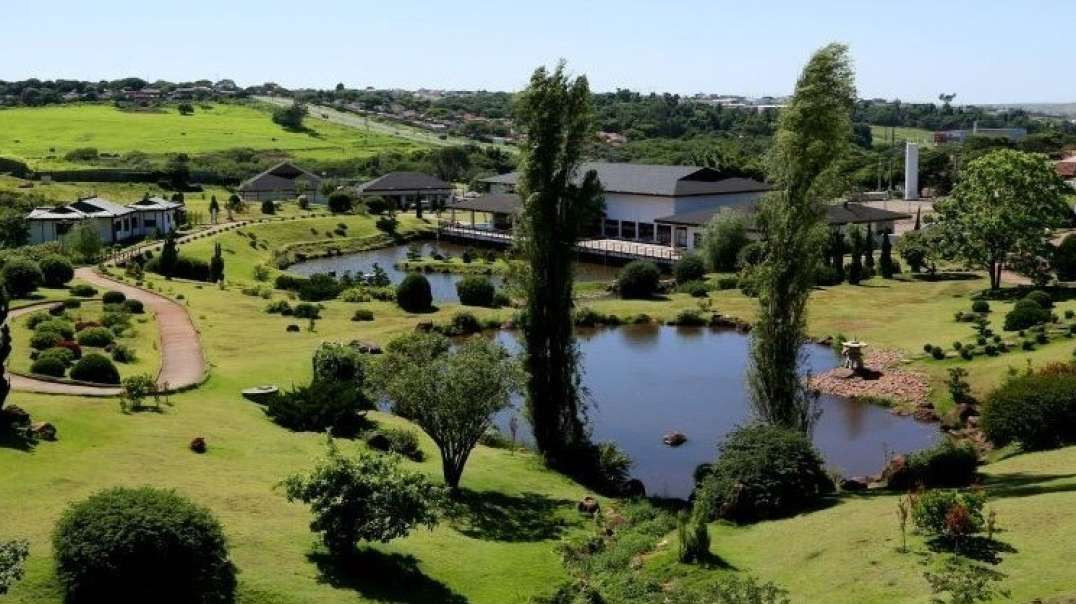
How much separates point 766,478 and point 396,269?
179 feet

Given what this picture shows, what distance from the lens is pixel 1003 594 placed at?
1659cm

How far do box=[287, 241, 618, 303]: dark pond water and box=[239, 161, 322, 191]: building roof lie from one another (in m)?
22.7

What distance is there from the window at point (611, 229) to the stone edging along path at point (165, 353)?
46711 mm

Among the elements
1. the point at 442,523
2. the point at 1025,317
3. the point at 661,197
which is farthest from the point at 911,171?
the point at 442,523

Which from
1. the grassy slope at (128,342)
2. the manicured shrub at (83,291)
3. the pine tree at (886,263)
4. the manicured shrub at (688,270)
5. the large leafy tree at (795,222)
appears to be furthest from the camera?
the manicured shrub at (688,270)

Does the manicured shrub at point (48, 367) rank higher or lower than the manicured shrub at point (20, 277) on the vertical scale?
lower

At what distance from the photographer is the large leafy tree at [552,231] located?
31359mm

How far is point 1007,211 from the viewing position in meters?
53.8

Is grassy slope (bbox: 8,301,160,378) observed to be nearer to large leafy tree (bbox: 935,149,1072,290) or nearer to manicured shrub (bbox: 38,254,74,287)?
manicured shrub (bbox: 38,254,74,287)

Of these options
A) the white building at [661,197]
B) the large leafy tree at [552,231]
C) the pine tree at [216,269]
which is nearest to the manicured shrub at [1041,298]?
the large leafy tree at [552,231]

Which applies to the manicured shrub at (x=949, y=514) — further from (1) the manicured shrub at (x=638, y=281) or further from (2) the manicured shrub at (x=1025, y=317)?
(1) the manicured shrub at (x=638, y=281)

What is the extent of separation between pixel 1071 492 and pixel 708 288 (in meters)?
42.4

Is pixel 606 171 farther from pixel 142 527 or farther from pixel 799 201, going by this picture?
pixel 142 527

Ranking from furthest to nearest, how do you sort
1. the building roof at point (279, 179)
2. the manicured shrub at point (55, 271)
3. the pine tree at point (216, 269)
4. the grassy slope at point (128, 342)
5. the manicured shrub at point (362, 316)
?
the building roof at point (279, 179) < the pine tree at point (216, 269) < the manicured shrub at point (55, 271) < the manicured shrub at point (362, 316) < the grassy slope at point (128, 342)
